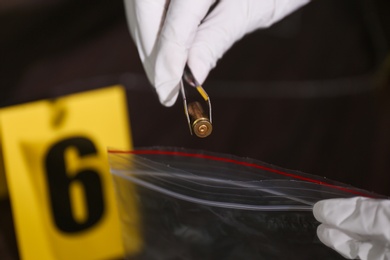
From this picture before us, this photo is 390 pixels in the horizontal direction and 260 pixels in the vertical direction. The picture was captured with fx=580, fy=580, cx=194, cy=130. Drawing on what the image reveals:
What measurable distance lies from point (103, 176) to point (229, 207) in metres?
0.24

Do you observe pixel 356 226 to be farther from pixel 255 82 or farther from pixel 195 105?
pixel 255 82

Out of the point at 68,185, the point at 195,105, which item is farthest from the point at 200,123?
the point at 68,185

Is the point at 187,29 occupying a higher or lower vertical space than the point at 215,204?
higher

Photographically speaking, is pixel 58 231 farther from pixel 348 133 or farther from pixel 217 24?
pixel 348 133

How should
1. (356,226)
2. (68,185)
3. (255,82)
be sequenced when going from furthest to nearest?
(255,82) < (68,185) < (356,226)

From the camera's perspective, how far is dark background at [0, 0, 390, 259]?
2.69 feet

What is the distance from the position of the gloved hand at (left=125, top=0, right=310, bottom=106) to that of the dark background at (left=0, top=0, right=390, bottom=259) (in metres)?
0.28

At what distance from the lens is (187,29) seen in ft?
1.52

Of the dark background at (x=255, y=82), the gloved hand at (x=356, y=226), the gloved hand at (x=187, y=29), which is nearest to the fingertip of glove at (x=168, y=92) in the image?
the gloved hand at (x=187, y=29)

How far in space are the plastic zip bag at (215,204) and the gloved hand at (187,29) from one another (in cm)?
6

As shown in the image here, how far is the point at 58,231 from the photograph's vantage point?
2.13 feet

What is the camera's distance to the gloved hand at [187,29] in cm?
46

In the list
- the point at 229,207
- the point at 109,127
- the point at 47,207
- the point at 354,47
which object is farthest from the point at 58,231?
the point at 354,47

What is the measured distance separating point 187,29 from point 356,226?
198 mm
